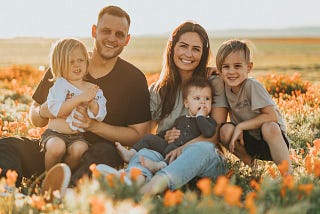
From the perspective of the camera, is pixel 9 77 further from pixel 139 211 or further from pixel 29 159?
pixel 139 211

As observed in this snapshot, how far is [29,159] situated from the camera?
5273 mm

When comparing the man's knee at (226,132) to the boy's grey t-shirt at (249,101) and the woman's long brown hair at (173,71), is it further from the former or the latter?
the woman's long brown hair at (173,71)

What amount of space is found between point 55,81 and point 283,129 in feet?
8.46

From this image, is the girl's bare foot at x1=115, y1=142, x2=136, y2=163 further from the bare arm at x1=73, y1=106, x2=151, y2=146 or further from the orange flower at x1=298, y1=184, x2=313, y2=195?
the orange flower at x1=298, y1=184, x2=313, y2=195

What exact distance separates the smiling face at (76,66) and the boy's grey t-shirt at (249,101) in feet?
5.36

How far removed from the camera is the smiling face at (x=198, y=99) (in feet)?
17.8

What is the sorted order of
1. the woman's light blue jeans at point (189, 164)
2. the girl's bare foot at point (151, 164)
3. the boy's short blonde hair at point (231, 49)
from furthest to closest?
the boy's short blonde hair at point (231, 49) < the girl's bare foot at point (151, 164) < the woman's light blue jeans at point (189, 164)

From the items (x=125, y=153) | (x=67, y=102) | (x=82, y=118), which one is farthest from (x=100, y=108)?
(x=125, y=153)

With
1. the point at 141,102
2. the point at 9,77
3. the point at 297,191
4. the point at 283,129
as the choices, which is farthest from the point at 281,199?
the point at 9,77

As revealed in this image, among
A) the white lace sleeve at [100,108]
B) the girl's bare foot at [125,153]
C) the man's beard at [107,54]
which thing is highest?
the man's beard at [107,54]

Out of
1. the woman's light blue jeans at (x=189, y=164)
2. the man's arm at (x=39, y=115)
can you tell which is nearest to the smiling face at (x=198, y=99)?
the woman's light blue jeans at (x=189, y=164)

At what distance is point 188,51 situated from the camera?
5.75m

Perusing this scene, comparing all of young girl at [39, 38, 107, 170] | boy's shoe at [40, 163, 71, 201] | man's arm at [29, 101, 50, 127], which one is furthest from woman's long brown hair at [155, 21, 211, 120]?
boy's shoe at [40, 163, 71, 201]

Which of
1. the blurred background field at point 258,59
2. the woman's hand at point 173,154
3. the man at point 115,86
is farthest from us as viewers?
the blurred background field at point 258,59
